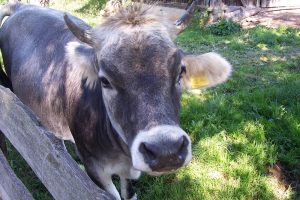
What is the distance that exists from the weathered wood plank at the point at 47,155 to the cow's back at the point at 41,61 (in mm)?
1081

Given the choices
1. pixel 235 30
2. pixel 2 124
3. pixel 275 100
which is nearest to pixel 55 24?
pixel 2 124

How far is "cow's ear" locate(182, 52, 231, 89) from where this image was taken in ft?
9.12

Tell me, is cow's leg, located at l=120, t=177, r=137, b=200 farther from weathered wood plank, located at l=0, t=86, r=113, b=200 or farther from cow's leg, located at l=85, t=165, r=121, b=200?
weathered wood plank, located at l=0, t=86, r=113, b=200

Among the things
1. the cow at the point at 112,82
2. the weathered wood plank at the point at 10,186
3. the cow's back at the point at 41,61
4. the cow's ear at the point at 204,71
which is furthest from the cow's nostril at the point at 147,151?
the cow's back at the point at 41,61

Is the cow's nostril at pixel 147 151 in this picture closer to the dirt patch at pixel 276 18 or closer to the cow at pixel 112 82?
the cow at pixel 112 82

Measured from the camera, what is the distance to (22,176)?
152 inches

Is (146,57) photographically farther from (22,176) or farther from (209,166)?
(22,176)

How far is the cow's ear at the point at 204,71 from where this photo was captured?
278 cm

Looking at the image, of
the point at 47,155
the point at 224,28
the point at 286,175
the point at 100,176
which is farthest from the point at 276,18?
the point at 47,155

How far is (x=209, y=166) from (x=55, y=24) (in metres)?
2.16

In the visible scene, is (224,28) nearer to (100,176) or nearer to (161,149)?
(100,176)

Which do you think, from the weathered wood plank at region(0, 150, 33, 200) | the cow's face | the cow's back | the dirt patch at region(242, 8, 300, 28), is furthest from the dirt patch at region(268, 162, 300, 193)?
the dirt patch at region(242, 8, 300, 28)

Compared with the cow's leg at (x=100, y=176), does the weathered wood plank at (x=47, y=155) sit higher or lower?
higher

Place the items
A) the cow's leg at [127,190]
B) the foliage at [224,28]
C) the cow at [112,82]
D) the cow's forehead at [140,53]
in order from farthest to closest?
the foliage at [224,28], the cow's leg at [127,190], the cow's forehead at [140,53], the cow at [112,82]
